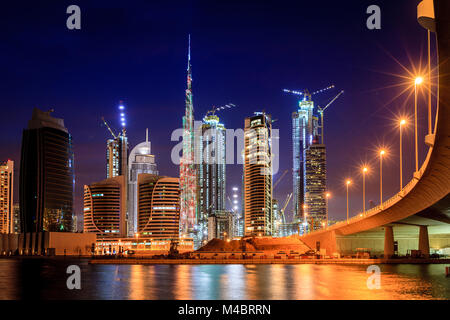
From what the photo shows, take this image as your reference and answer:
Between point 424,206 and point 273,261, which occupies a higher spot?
point 424,206

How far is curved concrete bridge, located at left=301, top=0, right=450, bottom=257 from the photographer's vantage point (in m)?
31.1

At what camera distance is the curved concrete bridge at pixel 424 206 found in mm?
31094

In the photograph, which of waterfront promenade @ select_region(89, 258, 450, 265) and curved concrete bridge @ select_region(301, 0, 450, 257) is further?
waterfront promenade @ select_region(89, 258, 450, 265)

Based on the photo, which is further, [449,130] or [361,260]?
[361,260]

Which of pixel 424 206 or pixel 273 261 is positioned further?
pixel 273 261

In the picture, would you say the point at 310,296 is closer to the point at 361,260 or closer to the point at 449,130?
the point at 449,130

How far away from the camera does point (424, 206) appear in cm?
7856

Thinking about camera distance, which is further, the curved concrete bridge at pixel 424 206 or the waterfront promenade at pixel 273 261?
the waterfront promenade at pixel 273 261

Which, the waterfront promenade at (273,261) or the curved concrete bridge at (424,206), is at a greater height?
the curved concrete bridge at (424,206)
